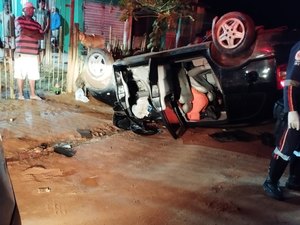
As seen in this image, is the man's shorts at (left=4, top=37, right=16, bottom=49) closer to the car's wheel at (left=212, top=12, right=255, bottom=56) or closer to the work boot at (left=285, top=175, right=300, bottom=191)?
the car's wheel at (left=212, top=12, right=255, bottom=56)

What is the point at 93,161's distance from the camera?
4301 mm

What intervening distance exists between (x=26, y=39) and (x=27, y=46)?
0.48ft

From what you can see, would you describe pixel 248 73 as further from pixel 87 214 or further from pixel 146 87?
pixel 87 214

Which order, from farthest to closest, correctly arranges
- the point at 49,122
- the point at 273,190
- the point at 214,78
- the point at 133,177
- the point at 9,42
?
the point at 9,42 < the point at 49,122 < the point at 214,78 < the point at 133,177 < the point at 273,190

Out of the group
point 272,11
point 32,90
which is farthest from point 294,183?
point 272,11

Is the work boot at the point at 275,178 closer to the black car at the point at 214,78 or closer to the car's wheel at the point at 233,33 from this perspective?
the black car at the point at 214,78

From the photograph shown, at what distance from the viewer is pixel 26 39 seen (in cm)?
677

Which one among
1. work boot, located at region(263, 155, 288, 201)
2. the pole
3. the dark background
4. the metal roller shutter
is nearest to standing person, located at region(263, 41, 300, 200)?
work boot, located at region(263, 155, 288, 201)

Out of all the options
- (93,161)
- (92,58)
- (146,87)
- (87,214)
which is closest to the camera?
(87,214)

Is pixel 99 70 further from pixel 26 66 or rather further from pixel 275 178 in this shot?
pixel 275 178

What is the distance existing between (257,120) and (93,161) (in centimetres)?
218

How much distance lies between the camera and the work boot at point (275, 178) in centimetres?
356

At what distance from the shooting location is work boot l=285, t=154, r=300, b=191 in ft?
12.4

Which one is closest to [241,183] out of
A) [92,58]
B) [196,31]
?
[92,58]
